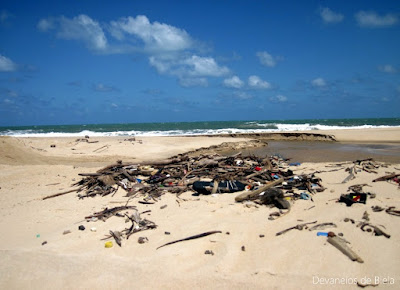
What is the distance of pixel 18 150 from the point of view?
12562 millimetres

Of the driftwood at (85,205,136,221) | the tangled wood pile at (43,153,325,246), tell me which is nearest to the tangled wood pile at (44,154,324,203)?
the tangled wood pile at (43,153,325,246)

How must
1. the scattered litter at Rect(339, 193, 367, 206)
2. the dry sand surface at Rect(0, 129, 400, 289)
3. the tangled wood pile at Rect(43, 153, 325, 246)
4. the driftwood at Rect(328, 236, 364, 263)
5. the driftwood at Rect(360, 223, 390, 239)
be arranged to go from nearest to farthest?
the dry sand surface at Rect(0, 129, 400, 289) → the driftwood at Rect(328, 236, 364, 263) → the driftwood at Rect(360, 223, 390, 239) → the scattered litter at Rect(339, 193, 367, 206) → the tangled wood pile at Rect(43, 153, 325, 246)

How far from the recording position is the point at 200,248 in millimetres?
3961

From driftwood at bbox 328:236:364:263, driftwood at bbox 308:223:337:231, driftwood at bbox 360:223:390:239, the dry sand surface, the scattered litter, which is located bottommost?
the dry sand surface

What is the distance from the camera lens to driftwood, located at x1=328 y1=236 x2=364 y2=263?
137 inches

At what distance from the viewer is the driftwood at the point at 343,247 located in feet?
11.4

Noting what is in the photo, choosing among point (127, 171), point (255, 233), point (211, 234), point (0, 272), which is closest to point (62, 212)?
point (0, 272)

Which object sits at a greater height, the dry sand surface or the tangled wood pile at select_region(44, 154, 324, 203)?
A: the tangled wood pile at select_region(44, 154, 324, 203)

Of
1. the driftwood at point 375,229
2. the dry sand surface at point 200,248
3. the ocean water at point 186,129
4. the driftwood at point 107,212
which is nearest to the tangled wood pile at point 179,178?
the dry sand surface at point 200,248

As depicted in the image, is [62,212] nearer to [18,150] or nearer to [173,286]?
[173,286]

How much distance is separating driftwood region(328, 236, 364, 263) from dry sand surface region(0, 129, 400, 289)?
72 mm

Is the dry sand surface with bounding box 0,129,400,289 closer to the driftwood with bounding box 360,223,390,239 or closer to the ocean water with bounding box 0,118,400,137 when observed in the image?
the driftwood with bounding box 360,223,390,239

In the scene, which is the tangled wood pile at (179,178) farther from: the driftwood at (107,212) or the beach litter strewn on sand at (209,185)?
the driftwood at (107,212)

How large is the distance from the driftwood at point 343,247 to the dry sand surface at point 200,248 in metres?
0.07
